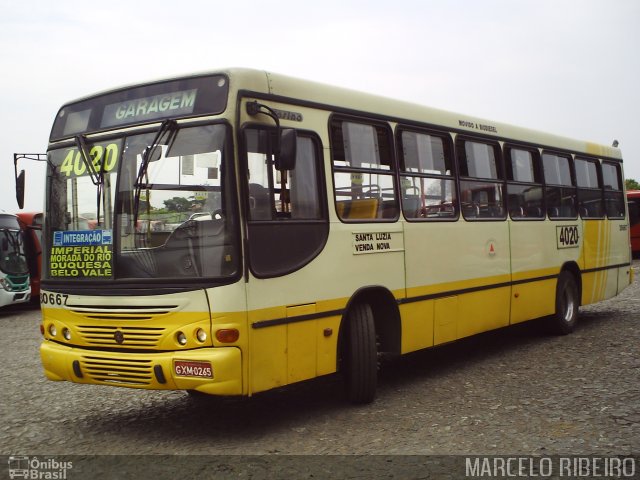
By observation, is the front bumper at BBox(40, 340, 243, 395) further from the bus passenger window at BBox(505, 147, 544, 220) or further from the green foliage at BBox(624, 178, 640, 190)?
the green foliage at BBox(624, 178, 640, 190)

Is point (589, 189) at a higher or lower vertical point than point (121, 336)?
higher

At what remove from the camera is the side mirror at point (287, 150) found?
6.37 meters

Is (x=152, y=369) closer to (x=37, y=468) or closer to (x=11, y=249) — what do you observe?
(x=37, y=468)

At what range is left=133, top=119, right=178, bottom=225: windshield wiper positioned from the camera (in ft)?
21.2

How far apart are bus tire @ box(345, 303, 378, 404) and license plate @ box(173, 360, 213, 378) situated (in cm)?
175

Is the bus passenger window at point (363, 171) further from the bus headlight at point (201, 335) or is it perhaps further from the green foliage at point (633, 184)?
the green foliage at point (633, 184)

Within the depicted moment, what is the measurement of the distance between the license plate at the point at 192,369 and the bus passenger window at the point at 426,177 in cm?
312

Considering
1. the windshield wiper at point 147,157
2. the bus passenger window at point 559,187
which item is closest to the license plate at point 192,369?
the windshield wiper at point 147,157

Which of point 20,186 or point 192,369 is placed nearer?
point 192,369

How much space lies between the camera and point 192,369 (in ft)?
19.9

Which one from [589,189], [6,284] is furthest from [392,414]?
[6,284]

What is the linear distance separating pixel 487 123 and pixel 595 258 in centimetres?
394

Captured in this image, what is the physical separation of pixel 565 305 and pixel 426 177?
4481mm

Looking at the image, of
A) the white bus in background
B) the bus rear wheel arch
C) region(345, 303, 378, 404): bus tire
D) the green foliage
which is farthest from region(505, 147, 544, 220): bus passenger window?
the green foliage
